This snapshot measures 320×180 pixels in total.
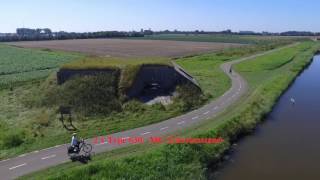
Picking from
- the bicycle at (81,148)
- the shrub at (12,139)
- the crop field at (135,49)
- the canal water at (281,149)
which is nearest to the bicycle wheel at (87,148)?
the bicycle at (81,148)

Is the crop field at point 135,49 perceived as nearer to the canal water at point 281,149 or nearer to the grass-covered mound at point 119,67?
the grass-covered mound at point 119,67

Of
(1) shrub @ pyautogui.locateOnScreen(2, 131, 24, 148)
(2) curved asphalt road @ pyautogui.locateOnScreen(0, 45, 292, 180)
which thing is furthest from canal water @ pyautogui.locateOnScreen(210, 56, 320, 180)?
(1) shrub @ pyautogui.locateOnScreen(2, 131, 24, 148)

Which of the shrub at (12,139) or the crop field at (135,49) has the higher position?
the shrub at (12,139)

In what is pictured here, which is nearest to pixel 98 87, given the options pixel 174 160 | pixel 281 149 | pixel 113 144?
pixel 113 144

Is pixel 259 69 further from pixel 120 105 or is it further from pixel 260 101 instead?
pixel 120 105

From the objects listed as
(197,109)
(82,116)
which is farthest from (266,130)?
(82,116)

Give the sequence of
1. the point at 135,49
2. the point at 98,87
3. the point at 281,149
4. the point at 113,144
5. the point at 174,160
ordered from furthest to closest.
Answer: the point at 135,49 → the point at 98,87 → the point at 281,149 → the point at 113,144 → the point at 174,160

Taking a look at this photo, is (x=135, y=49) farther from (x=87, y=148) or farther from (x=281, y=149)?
(x=87, y=148)
